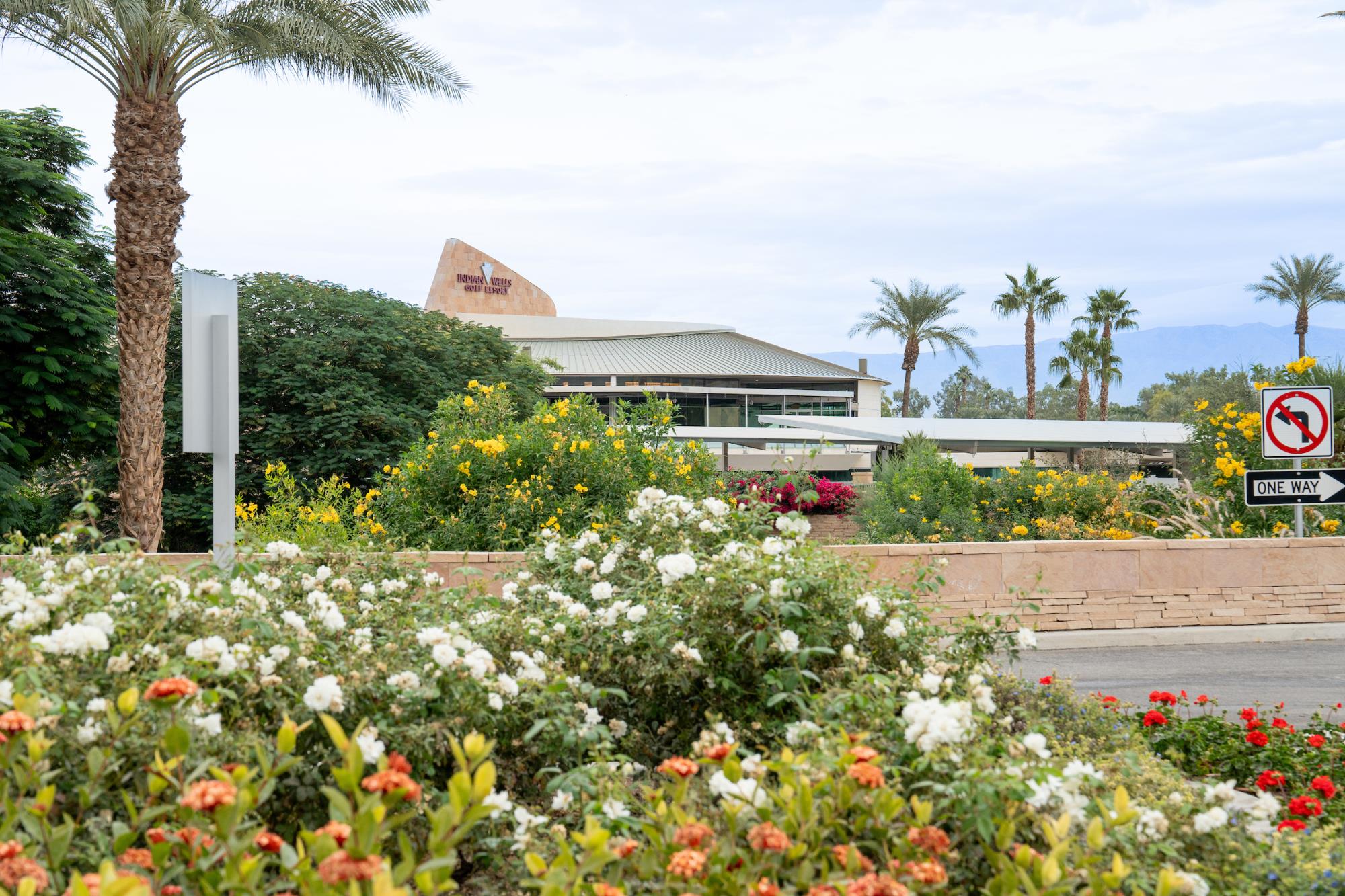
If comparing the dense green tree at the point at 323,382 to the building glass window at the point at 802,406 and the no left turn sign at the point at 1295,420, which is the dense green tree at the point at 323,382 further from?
the building glass window at the point at 802,406

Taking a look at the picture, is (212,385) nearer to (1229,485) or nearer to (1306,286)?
(1229,485)

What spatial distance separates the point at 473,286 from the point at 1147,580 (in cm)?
5755

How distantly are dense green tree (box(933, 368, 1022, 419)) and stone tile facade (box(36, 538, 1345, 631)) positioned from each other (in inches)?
3746

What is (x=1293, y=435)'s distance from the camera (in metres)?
9.30

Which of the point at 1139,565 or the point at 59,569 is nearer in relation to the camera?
the point at 59,569

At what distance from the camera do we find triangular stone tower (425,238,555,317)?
2414 inches

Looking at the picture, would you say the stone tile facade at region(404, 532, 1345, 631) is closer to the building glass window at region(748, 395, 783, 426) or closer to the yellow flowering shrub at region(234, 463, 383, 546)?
the yellow flowering shrub at region(234, 463, 383, 546)

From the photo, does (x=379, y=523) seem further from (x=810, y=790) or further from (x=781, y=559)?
(x=810, y=790)

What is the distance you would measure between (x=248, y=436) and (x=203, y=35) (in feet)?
38.2

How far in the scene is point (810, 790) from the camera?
2330 mm

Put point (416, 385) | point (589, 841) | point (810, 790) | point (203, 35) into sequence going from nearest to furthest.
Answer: point (589, 841)
point (810, 790)
point (203, 35)
point (416, 385)

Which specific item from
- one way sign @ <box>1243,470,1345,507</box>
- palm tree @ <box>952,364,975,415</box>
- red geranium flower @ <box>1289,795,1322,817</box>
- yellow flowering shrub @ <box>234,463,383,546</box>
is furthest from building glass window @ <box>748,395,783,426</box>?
red geranium flower @ <box>1289,795,1322,817</box>

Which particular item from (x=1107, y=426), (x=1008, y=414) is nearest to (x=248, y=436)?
(x=1107, y=426)

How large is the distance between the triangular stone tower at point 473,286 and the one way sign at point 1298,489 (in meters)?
54.1
